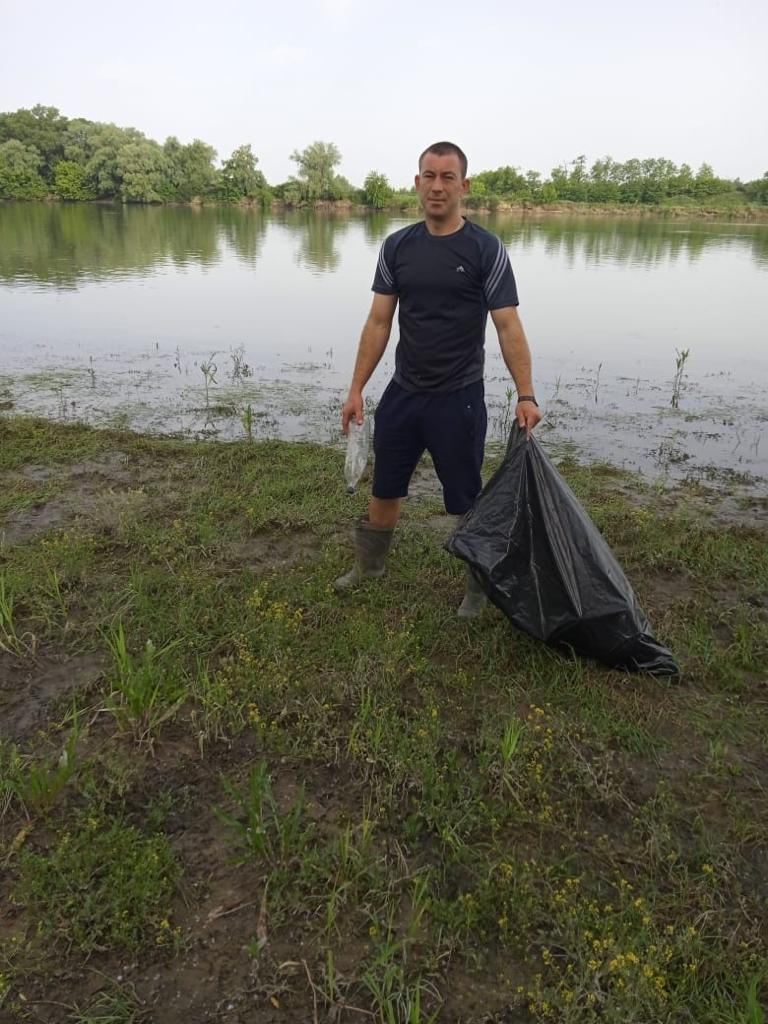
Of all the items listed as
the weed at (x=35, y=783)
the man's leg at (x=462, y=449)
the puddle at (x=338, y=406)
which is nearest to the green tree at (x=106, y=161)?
the puddle at (x=338, y=406)

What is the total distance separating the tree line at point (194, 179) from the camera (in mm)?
54594

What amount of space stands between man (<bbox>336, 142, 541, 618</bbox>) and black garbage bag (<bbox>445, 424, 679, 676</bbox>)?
292 millimetres

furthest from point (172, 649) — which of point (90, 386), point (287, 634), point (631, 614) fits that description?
point (90, 386)

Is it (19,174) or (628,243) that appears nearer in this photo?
(628,243)

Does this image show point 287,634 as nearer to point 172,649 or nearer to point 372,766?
point 172,649

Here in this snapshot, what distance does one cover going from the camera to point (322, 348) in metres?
10.1

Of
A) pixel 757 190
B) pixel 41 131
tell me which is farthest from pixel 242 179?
pixel 757 190

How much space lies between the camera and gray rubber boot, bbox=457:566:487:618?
320 cm

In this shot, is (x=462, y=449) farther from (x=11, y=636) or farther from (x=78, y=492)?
(x=78, y=492)

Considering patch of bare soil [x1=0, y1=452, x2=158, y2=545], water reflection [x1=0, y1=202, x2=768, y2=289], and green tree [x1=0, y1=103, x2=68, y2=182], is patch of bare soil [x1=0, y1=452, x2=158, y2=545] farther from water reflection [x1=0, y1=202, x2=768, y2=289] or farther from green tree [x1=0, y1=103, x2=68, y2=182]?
green tree [x1=0, y1=103, x2=68, y2=182]

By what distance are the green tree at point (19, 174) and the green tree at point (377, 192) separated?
94.2 feet

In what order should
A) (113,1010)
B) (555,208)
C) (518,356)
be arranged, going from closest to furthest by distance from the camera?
(113,1010) < (518,356) < (555,208)

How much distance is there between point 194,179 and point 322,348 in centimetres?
5719

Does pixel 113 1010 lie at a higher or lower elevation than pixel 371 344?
lower
